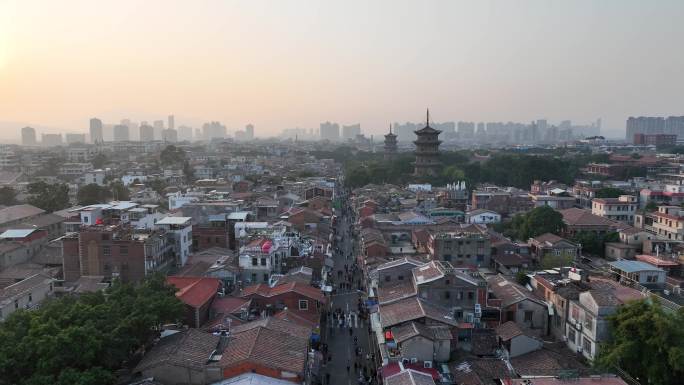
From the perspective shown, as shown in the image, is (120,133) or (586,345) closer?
(586,345)

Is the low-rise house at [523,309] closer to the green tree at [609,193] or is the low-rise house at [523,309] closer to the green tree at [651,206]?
the green tree at [651,206]

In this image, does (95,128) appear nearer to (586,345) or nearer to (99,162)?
(99,162)

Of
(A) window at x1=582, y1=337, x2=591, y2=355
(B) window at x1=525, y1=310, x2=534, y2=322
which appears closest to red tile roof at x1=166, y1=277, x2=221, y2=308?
(B) window at x1=525, y1=310, x2=534, y2=322

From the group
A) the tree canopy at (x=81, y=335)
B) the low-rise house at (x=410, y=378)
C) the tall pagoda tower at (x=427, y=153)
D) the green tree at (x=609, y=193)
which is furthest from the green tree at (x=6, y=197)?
the green tree at (x=609, y=193)

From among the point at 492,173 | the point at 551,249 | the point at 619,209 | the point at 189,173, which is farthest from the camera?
the point at 189,173

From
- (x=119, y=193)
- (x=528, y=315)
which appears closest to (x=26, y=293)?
(x=528, y=315)

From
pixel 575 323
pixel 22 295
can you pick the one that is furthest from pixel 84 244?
pixel 575 323

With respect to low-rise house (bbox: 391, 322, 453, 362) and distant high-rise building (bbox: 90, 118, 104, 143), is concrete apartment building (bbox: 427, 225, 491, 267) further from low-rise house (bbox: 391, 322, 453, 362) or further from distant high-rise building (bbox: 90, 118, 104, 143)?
distant high-rise building (bbox: 90, 118, 104, 143)
